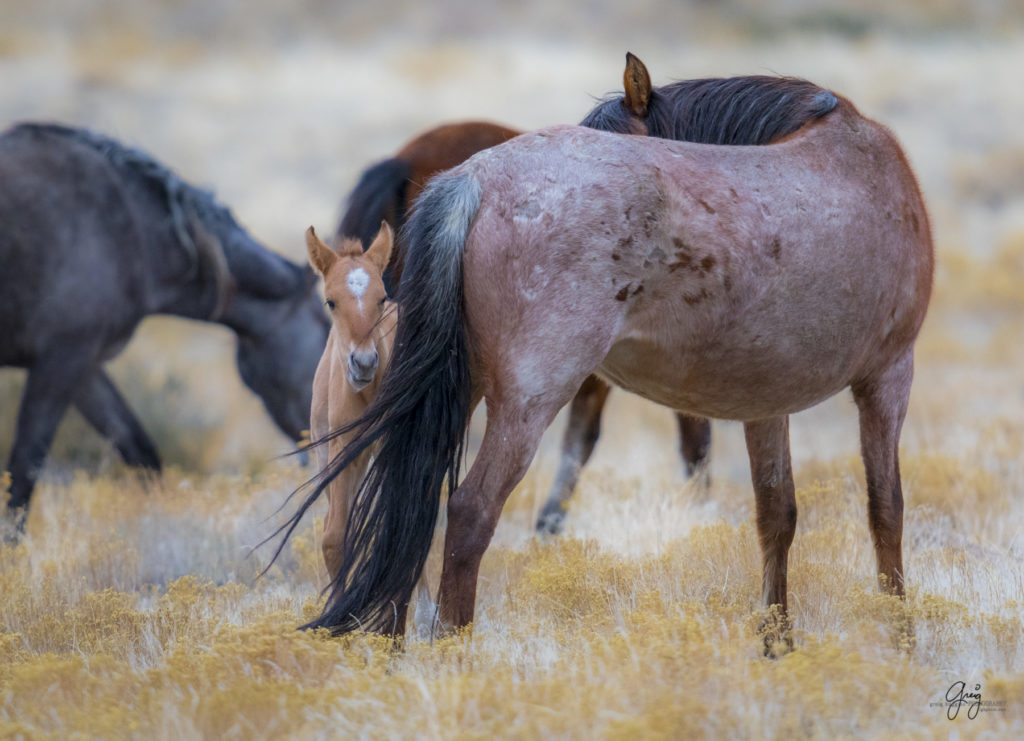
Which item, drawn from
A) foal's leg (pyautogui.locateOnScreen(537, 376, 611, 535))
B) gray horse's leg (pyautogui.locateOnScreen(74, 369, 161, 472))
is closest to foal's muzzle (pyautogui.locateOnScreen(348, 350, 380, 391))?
foal's leg (pyautogui.locateOnScreen(537, 376, 611, 535))

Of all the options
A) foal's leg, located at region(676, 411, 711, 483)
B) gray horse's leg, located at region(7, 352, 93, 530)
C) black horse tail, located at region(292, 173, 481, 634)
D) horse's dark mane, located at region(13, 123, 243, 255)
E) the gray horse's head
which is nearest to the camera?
black horse tail, located at region(292, 173, 481, 634)

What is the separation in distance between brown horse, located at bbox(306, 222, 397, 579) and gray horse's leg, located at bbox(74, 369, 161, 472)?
3307 mm

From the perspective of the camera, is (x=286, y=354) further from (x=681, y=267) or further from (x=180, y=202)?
(x=681, y=267)

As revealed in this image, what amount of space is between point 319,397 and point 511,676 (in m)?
1.44

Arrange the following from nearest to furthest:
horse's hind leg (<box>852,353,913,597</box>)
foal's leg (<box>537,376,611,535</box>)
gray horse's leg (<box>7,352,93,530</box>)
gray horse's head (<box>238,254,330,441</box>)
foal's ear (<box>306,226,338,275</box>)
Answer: foal's ear (<box>306,226,338,275</box>) < horse's hind leg (<box>852,353,913,597</box>) < gray horse's leg (<box>7,352,93,530</box>) < foal's leg (<box>537,376,611,535</box>) < gray horse's head (<box>238,254,330,441</box>)

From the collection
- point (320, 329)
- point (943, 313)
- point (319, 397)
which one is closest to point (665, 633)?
point (319, 397)

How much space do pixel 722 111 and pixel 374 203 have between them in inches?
97.4

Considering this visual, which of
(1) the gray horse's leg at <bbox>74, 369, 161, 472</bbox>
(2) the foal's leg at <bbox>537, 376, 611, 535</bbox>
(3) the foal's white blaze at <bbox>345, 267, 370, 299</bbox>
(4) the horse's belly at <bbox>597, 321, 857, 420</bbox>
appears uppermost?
(3) the foal's white blaze at <bbox>345, 267, 370, 299</bbox>

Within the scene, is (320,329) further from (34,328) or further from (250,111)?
(250,111)

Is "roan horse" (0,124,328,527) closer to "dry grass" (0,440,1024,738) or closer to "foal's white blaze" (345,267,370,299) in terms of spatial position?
"dry grass" (0,440,1024,738)

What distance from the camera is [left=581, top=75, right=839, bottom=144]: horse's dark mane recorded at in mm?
3684

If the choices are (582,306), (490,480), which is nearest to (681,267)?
(582,306)

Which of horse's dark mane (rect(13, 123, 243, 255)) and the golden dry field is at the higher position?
horse's dark mane (rect(13, 123, 243, 255))

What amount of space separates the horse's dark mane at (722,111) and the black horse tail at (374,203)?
7.03 feet
